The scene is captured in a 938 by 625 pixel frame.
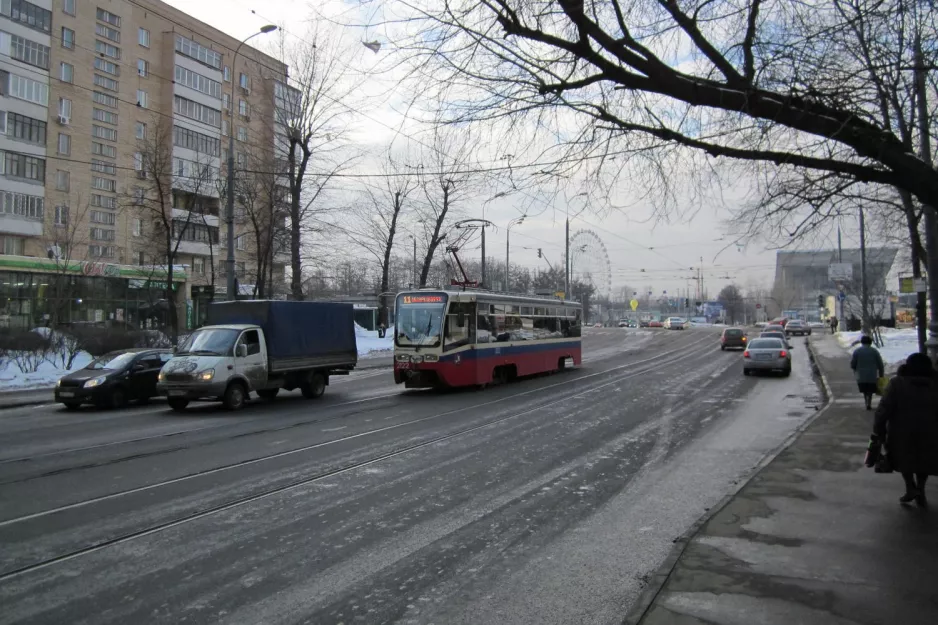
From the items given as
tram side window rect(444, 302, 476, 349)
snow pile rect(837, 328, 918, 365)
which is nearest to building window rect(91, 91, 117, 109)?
tram side window rect(444, 302, 476, 349)

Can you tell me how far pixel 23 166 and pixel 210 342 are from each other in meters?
42.1

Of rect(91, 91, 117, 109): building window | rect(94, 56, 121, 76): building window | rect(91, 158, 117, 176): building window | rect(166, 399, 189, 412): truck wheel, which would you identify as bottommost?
rect(166, 399, 189, 412): truck wheel

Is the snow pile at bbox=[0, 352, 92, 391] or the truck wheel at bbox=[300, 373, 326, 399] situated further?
the snow pile at bbox=[0, 352, 92, 391]

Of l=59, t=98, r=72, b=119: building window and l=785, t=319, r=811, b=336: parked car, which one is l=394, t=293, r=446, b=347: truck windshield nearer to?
l=59, t=98, r=72, b=119: building window

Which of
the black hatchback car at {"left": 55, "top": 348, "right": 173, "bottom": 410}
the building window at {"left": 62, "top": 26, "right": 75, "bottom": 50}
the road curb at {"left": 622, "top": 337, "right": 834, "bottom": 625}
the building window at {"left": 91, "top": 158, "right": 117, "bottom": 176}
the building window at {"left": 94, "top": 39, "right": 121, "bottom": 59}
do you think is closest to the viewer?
the road curb at {"left": 622, "top": 337, "right": 834, "bottom": 625}

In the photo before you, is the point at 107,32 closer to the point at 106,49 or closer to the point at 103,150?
the point at 106,49

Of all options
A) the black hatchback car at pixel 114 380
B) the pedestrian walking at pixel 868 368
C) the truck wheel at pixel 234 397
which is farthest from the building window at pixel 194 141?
the pedestrian walking at pixel 868 368

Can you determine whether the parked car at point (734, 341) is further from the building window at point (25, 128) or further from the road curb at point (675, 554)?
the building window at point (25, 128)

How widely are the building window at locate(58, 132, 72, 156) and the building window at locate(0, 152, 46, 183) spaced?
1805 mm

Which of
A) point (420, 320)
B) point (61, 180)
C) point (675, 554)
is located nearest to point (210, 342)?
point (420, 320)

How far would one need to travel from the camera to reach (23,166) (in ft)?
157

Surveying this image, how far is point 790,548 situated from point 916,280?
1631 centimetres

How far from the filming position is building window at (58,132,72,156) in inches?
2015

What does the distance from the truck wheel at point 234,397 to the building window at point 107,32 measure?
5043 centimetres
